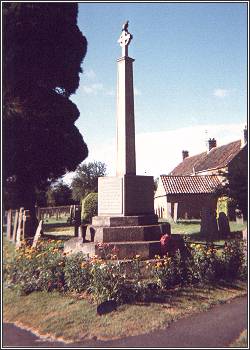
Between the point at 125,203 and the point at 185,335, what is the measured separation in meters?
4.12

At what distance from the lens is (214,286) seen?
647 centimetres

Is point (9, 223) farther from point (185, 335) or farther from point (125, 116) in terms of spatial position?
point (185, 335)

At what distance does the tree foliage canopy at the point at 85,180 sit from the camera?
20.5m

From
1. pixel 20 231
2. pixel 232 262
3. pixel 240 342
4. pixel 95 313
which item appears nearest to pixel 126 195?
pixel 232 262

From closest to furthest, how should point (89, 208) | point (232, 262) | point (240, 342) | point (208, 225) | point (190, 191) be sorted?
point (240, 342)
point (232, 262)
point (208, 225)
point (89, 208)
point (190, 191)

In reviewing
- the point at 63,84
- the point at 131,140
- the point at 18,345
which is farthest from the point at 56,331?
the point at 63,84

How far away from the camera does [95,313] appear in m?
5.41

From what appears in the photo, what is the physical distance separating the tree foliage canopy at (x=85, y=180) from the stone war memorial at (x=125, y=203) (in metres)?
10.7

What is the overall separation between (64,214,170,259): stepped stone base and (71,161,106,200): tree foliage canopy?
35.5 ft

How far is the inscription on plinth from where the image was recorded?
839 centimetres

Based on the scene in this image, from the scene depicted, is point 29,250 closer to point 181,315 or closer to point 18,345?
point 18,345

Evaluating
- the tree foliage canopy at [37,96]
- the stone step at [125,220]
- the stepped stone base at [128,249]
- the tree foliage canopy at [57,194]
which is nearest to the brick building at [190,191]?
the tree foliage canopy at [57,194]

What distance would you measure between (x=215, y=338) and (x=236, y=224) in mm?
12203

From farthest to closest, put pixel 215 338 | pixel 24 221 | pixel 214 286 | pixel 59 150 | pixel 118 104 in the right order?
pixel 59 150, pixel 118 104, pixel 24 221, pixel 214 286, pixel 215 338
